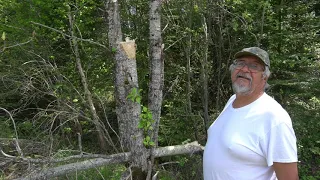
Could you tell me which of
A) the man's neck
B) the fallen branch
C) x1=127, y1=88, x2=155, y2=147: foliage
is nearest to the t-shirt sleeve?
the man's neck

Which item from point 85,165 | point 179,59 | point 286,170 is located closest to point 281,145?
point 286,170

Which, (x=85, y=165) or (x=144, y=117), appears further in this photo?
(x=85, y=165)

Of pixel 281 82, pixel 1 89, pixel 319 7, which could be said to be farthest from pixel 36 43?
pixel 319 7

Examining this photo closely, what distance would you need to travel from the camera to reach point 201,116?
695 centimetres

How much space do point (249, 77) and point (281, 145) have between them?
0.58 metres

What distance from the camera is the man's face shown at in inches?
79.7

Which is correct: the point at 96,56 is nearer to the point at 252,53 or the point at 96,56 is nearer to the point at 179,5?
the point at 179,5

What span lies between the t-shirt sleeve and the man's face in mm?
410

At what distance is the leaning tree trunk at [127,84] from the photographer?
3322 millimetres

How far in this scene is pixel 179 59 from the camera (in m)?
7.28

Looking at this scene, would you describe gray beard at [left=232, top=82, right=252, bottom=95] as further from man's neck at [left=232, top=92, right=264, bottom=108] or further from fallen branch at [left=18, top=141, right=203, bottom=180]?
fallen branch at [left=18, top=141, right=203, bottom=180]

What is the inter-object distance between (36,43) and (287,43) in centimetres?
591

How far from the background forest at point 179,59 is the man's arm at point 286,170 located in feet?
12.4

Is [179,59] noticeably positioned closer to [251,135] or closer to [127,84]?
[127,84]
